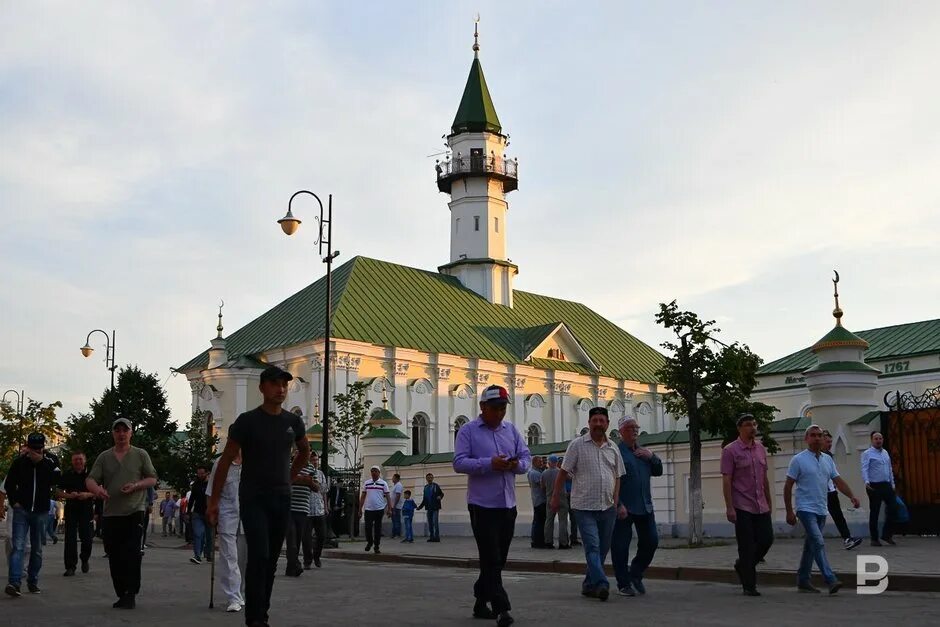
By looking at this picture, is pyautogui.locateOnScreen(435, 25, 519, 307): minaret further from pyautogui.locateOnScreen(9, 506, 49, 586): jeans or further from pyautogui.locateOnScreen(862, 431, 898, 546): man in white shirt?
pyautogui.locateOnScreen(9, 506, 49, 586): jeans

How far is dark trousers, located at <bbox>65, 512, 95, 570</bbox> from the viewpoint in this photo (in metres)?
15.4

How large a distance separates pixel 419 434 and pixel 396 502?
25.4m

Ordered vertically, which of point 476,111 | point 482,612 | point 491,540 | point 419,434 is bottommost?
point 482,612

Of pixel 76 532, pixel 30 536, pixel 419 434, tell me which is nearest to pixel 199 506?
pixel 76 532

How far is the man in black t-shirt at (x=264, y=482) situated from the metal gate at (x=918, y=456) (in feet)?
49.6

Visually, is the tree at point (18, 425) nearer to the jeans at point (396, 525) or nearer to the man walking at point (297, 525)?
the jeans at point (396, 525)

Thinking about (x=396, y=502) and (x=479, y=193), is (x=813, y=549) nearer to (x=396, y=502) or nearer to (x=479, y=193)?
(x=396, y=502)

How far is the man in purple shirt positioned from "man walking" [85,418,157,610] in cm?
343

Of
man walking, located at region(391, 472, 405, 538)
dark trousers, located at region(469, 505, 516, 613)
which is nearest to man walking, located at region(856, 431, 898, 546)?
dark trousers, located at region(469, 505, 516, 613)

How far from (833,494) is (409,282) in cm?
4371

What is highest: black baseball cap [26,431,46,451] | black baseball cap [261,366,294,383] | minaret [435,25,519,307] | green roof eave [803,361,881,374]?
minaret [435,25,519,307]

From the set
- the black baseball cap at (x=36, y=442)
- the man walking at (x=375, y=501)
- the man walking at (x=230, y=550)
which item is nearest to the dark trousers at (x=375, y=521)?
the man walking at (x=375, y=501)

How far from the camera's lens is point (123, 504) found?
11.0 metres

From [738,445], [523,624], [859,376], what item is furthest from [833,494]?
[523,624]
